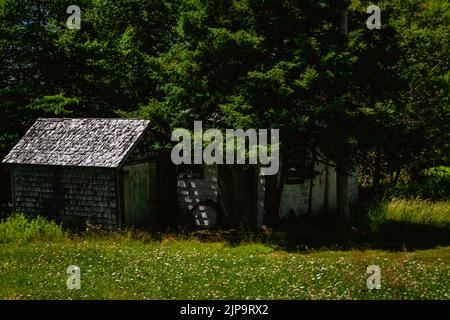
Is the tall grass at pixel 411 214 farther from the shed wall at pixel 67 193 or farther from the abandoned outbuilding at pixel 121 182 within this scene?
the shed wall at pixel 67 193

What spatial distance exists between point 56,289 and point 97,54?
560 inches

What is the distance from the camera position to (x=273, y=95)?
1577 cm

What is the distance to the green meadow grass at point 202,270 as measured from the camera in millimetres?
10828

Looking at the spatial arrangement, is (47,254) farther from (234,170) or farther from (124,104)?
(124,104)

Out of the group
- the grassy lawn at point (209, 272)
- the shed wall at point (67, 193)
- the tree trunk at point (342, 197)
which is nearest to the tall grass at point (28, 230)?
the grassy lawn at point (209, 272)

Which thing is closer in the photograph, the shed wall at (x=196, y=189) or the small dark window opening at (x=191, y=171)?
the shed wall at (x=196, y=189)

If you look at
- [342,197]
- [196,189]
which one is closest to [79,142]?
[196,189]

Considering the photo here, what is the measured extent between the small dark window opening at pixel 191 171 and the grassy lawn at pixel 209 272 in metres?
4.36

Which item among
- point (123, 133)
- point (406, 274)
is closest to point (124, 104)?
point (123, 133)

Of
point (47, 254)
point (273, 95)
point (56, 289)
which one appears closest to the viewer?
point (56, 289)

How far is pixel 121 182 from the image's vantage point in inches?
687

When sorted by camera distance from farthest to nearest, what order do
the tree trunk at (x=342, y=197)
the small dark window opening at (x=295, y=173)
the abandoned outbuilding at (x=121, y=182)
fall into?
1. the small dark window opening at (x=295, y=173)
2. the tree trunk at (x=342, y=197)
3. the abandoned outbuilding at (x=121, y=182)

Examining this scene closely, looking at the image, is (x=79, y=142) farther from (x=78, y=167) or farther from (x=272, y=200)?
(x=272, y=200)

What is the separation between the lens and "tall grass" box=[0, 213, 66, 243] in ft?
54.4
